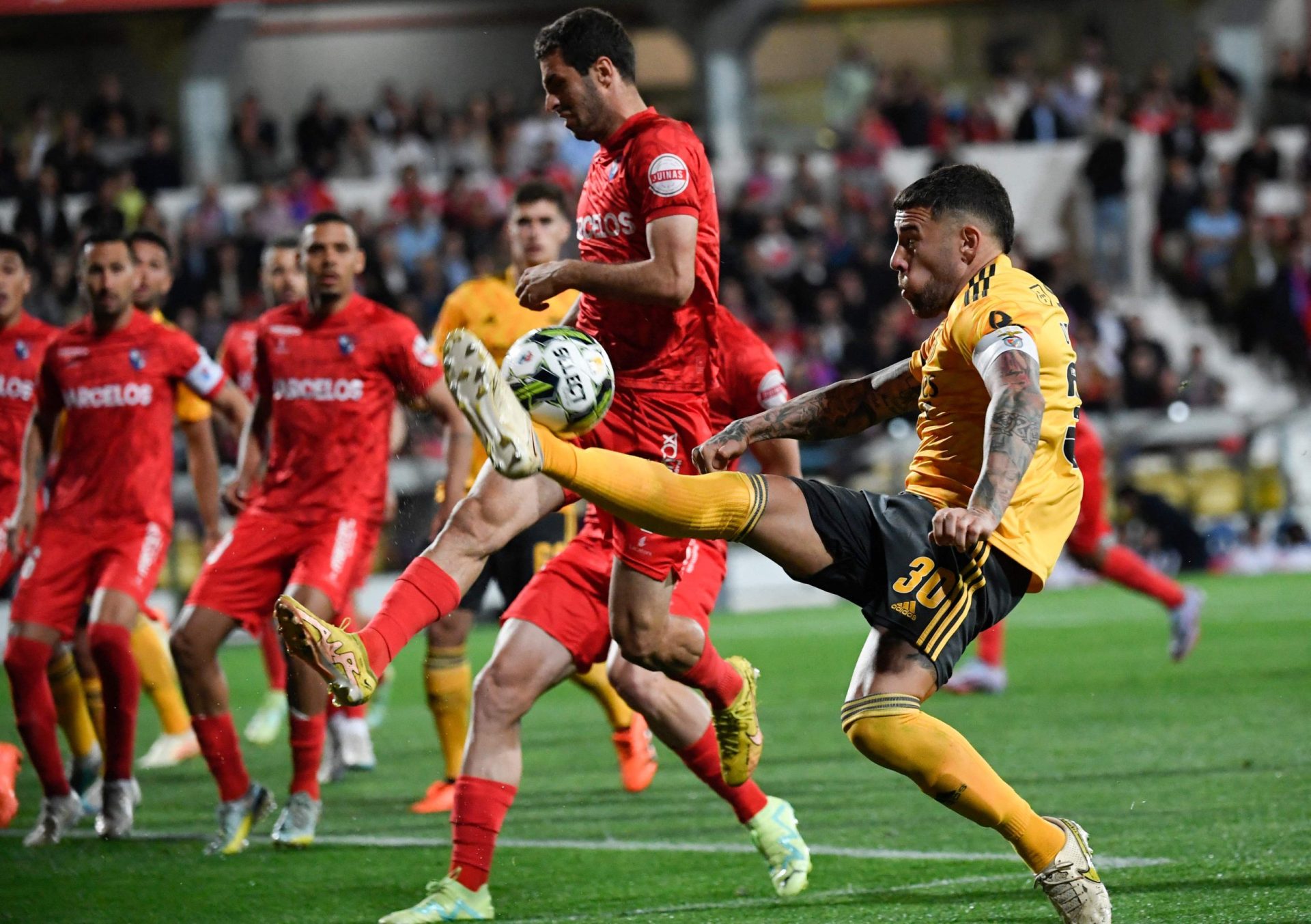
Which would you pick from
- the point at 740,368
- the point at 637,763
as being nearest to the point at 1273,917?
the point at 740,368

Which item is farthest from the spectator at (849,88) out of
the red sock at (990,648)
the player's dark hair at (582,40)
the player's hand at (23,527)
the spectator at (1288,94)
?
the player's dark hair at (582,40)

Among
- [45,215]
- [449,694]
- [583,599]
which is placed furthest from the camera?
[45,215]

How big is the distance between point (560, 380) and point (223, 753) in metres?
2.92

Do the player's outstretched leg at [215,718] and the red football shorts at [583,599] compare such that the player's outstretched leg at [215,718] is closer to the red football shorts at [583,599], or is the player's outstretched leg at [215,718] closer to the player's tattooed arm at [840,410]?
the red football shorts at [583,599]

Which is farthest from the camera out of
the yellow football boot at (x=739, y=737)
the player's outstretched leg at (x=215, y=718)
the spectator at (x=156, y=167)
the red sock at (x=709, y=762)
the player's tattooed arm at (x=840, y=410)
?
the spectator at (x=156, y=167)

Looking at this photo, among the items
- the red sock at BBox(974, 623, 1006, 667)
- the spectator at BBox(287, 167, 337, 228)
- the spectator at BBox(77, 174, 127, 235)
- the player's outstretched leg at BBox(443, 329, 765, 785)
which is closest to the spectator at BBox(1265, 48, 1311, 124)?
the spectator at BBox(287, 167, 337, 228)

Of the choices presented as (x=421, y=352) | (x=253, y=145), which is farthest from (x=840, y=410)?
(x=253, y=145)

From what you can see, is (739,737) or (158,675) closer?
(739,737)

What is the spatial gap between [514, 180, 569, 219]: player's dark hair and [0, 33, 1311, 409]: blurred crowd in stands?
1059cm

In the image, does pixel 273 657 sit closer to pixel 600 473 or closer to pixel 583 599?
pixel 583 599

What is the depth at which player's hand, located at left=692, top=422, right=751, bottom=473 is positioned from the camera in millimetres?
5215

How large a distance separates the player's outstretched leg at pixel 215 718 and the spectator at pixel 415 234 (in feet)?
44.8

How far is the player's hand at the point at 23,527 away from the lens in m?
7.85

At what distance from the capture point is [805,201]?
74.2 feet
